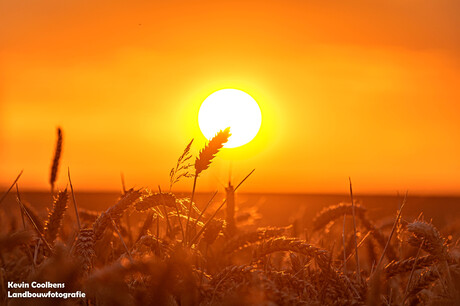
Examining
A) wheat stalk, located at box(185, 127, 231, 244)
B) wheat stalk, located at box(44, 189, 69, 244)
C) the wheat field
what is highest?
wheat stalk, located at box(185, 127, 231, 244)

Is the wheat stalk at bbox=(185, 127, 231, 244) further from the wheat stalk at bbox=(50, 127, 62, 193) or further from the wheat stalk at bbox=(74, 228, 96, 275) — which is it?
the wheat stalk at bbox=(50, 127, 62, 193)

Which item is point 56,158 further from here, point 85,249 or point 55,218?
point 85,249

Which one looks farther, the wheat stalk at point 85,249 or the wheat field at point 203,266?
the wheat stalk at point 85,249

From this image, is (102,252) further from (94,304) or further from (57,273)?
(57,273)

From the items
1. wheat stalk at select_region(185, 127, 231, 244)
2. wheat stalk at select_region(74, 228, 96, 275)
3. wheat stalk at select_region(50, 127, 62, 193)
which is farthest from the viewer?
wheat stalk at select_region(50, 127, 62, 193)

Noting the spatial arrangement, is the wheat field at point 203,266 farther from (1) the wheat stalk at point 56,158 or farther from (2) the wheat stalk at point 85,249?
(1) the wheat stalk at point 56,158

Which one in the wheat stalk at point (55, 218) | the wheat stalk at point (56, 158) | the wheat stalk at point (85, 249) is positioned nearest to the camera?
the wheat stalk at point (85, 249)

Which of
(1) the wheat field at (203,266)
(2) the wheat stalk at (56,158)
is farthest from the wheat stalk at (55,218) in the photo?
(2) the wheat stalk at (56,158)

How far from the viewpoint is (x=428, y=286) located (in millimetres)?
2221

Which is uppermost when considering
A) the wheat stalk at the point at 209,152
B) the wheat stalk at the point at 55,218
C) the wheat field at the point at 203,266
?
the wheat stalk at the point at 209,152

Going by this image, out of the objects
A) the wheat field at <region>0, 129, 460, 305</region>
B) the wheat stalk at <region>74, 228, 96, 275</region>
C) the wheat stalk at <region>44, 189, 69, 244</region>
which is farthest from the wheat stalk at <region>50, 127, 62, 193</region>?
the wheat stalk at <region>74, 228, 96, 275</region>

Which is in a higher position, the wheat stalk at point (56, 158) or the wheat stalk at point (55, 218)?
the wheat stalk at point (56, 158)

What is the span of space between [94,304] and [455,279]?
50.5 inches

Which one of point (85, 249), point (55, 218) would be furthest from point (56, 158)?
point (85, 249)
